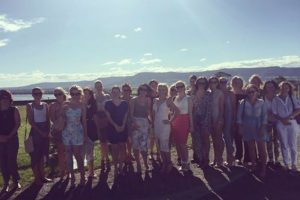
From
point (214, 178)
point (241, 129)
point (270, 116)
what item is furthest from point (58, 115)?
point (270, 116)

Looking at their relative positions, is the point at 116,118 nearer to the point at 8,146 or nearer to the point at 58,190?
the point at 58,190

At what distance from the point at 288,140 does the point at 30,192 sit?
5.73 m

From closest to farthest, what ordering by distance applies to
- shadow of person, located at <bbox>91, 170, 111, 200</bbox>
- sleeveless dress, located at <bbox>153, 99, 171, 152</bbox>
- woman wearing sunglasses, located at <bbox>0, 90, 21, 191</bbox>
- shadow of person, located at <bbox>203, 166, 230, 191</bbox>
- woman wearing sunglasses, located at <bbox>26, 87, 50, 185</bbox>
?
shadow of person, located at <bbox>91, 170, 111, 200</bbox>
woman wearing sunglasses, located at <bbox>0, 90, 21, 191</bbox>
shadow of person, located at <bbox>203, 166, 230, 191</bbox>
woman wearing sunglasses, located at <bbox>26, 87, 50, 185</bbox>
sleeveless dress, located at <bbox>153, 99, 171, 152</bbox>

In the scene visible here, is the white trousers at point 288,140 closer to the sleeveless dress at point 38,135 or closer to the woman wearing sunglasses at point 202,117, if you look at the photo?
the woman wearing sunglasses at point 202,117

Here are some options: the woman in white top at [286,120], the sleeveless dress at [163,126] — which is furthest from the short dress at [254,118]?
the sleeveless dress at [163,126]

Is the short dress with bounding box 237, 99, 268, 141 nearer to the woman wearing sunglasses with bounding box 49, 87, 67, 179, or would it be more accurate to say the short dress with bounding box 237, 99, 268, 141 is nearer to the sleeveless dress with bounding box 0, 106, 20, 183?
the woman wearing sunglasses with bounding box 49, 87, 67, 179

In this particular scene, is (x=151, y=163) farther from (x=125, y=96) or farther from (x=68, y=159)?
(x=68, y=159)

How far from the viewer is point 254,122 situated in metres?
9.02

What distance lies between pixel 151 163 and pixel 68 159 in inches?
106

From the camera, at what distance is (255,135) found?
9.01m

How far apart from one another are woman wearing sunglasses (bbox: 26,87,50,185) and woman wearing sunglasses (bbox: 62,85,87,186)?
0.55 metres

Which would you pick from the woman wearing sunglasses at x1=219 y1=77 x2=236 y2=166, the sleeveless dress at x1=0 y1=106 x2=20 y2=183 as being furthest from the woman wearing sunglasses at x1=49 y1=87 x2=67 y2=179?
the woman wearing sunglasses at x1=219 y1=77 x2=236 y2=166

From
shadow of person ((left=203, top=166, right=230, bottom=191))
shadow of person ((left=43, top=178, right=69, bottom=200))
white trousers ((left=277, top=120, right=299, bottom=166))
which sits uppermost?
white trousers ((left=277, top=120, right=299, bottom=166))

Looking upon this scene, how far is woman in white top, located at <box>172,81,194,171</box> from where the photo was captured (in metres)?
9.23
